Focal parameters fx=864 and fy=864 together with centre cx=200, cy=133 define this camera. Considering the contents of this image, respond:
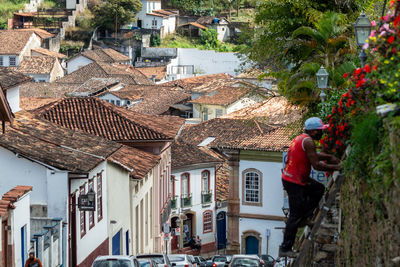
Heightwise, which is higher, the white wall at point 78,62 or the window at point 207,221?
the white wall at point 78,62

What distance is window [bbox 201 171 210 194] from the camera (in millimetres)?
50219

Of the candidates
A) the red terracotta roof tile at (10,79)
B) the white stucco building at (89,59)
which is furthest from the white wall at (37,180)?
the white stucco building at (89,59)

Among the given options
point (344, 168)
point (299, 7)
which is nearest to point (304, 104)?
point (299, 7)

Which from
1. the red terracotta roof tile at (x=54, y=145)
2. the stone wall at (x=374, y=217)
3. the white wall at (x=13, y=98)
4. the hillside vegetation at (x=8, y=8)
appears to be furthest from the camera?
the hillside vegetation at (x=8, y=8)

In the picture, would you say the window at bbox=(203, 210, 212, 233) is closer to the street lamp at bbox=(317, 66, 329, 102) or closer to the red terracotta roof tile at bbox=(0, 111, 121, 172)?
the red terracotta roof tile at bbox=(0, 111, 121, 172)

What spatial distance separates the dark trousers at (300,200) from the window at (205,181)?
3862 cm

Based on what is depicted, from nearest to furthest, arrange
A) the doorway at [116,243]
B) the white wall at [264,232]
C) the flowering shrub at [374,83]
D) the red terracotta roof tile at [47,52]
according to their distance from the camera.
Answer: the flowering shrub at [374,83] < the doorway at [116,243] < the white wall at [264,232] < the red terracotta roof tile at [47,52]

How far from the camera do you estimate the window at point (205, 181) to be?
165 feet

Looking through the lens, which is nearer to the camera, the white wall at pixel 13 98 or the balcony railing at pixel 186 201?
the white wall at pixel 13 98

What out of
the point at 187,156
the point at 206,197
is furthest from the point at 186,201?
the point at 187,156

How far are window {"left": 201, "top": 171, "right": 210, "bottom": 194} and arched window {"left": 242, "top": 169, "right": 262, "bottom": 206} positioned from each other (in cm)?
923

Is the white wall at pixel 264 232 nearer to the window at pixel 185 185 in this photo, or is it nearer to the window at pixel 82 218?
the window at pixel 185 185

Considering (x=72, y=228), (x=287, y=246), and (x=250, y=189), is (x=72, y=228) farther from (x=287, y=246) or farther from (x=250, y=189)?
(x=250, y=189)

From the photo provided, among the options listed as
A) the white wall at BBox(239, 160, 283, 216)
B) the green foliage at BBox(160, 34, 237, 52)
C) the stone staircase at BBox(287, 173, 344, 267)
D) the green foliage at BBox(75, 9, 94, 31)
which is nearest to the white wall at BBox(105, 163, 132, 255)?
the white wall at BBox(239, 160, 283, 216)
